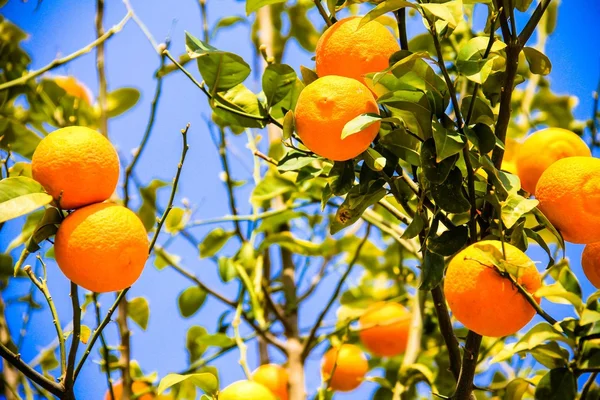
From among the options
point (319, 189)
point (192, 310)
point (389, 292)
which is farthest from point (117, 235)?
point (389, 292)

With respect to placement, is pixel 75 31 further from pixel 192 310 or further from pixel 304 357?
pixel 304 357

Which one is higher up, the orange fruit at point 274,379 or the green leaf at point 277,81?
the green leaf at point 277,81

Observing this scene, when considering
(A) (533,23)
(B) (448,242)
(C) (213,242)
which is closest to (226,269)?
(C) (213,242)

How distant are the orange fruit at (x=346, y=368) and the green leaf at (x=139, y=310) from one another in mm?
351

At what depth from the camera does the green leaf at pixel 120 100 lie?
139 centimetres

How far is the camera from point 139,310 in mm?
1252

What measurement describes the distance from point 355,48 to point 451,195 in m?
0.18

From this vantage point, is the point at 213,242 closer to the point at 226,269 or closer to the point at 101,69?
the point at 226,269

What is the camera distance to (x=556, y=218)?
715mm

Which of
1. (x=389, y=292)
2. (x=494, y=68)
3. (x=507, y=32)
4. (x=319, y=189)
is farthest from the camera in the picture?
(x=389, y=292)

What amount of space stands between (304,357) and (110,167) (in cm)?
61

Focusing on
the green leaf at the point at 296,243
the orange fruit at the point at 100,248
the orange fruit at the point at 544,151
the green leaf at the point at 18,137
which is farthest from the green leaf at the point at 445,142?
the green leaf at the point at 18,137

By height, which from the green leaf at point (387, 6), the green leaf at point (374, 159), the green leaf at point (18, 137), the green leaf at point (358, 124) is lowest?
the green leaf at point (374, 159)

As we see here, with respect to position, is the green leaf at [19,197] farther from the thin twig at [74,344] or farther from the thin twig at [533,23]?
the thin twig at [533,23]
